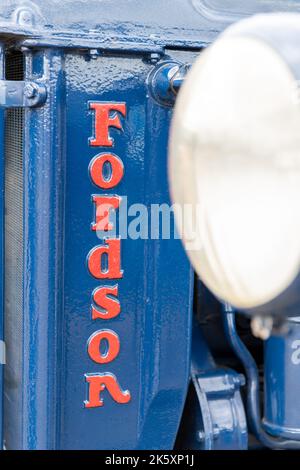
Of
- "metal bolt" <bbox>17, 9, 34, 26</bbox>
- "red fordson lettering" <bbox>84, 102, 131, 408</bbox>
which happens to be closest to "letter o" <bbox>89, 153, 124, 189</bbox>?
"red fordson lettering" <bbox>84, 102, 131, 408</bbox>

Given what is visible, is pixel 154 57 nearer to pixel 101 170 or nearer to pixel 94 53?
pixel 94 53

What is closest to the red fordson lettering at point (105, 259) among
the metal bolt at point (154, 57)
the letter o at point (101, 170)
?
the letter o at point (101, 170)

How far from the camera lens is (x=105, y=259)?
164 centimetres

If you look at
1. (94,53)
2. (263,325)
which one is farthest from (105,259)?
(263,325)

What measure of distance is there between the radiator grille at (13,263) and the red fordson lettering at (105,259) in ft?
0.56

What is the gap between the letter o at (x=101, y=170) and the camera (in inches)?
62.9

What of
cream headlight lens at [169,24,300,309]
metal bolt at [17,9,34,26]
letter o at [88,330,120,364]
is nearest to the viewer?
cream headlight lens at [169,24,300,309]

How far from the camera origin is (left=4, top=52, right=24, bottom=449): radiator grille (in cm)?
166

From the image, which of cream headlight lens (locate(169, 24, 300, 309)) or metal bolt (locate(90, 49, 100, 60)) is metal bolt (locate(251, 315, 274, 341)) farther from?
metal bolt (locate(90, 49, 100, 60))

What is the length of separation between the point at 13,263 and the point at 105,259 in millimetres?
235

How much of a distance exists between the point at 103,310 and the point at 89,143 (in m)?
0.37

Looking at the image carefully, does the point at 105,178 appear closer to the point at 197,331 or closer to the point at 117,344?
the point at 117,344
